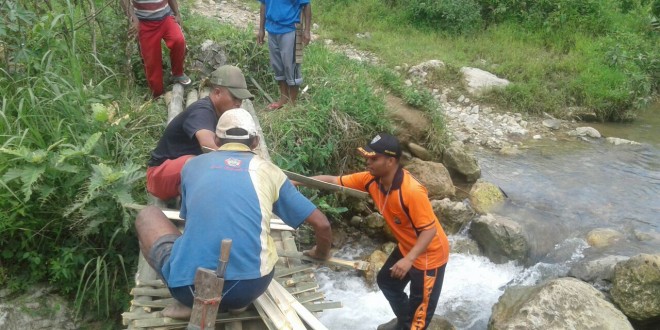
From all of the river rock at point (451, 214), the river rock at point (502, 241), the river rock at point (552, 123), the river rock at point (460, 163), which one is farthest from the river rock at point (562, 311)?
the river rock at point (552, 123)

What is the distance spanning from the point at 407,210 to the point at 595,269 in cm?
321

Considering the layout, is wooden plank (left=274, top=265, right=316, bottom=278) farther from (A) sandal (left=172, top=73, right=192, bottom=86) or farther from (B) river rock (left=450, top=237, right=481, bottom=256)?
(A) sandal (left=172, top=73, right=192, bottom=86)

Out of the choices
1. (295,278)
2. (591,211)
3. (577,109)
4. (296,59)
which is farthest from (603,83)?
(295,278)

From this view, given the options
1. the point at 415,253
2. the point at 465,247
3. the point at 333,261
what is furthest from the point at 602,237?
the point at 333,261

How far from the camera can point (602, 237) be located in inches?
271

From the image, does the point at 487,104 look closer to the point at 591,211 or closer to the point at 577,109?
the point at 577,109

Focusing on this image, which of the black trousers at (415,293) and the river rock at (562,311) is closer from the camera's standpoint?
the black trousers at (415,293)

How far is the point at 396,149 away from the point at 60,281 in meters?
2.78

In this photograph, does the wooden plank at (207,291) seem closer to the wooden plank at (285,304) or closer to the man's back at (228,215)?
the man's back at (228,215)

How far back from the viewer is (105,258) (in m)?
4.70

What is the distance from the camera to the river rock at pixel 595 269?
19.8 ft

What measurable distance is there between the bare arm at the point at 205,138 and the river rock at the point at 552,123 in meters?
7.33

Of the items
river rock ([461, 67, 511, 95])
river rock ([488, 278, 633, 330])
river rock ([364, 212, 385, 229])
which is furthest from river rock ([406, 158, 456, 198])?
river rock ([461, 67, 511, 95])

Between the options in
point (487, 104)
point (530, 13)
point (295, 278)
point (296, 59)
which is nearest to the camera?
point (295, 278)
